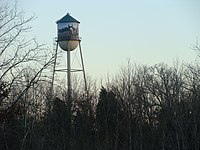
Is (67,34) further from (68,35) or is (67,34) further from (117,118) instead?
(117,118)

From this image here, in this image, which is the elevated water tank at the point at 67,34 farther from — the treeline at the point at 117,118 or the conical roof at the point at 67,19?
the treeline at the point at 117,118

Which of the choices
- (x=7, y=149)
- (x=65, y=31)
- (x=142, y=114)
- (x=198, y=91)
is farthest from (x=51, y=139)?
(x=65, y=31)

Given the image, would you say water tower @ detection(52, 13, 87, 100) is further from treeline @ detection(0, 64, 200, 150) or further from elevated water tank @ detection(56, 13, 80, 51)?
treeline @ detection(0, 64, 200, 150)

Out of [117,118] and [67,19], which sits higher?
[67,19]

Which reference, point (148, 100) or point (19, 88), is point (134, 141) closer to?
point (148, 100)

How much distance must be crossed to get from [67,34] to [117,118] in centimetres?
904

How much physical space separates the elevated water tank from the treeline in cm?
393

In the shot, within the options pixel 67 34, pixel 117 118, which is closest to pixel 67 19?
pixel 67 34

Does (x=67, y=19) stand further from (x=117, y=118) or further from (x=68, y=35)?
(x=117, y=118)

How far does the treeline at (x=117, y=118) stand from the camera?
23.1m

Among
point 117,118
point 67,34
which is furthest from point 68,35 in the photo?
point 117,118

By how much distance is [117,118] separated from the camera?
26.1m

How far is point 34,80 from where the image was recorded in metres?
19.4

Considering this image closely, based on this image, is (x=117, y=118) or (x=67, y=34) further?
(x=67, y=34)
